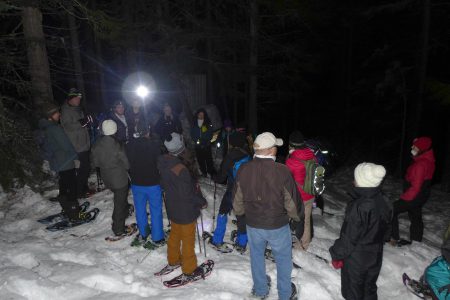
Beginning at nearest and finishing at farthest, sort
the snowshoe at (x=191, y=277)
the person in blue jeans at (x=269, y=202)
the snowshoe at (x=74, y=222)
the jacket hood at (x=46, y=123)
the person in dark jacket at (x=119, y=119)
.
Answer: the person in blue jeans at (x=269, y=202)
the snowshoe at (x=191, y=277)
the jacket hood at (x=46, y=123)
the snowshoe at (x=74, y=222)
the person in dark jacket at (x=119, y=119)

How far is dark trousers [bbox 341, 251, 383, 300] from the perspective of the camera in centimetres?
428

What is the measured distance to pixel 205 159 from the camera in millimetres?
10445

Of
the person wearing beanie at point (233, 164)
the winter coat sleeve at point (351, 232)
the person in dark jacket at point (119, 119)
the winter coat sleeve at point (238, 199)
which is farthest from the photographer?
the person in dark jacket at point (119, 119)

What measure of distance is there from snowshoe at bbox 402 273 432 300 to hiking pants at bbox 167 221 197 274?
373cm

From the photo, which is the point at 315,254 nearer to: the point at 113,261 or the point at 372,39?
the point at 113,261

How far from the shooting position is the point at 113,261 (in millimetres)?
5664

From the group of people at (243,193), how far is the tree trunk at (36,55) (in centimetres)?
167

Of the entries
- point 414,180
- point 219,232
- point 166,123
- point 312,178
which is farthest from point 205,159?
point 414,180

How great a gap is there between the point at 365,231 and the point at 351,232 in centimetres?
17

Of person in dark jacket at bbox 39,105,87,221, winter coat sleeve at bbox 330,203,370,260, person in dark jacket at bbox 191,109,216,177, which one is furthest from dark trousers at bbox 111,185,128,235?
person in dark jacket at bbox 191,109,216,177

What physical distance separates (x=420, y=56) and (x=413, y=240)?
372 inches

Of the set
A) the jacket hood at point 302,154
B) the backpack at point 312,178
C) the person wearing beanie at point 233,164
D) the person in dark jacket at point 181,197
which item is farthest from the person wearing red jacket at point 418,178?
the person in dark jacket at point 181,197

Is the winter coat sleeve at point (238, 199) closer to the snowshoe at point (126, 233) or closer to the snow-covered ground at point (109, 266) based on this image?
the snow-covered ground at point (109, 266)

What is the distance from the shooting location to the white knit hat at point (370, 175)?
423 cm
